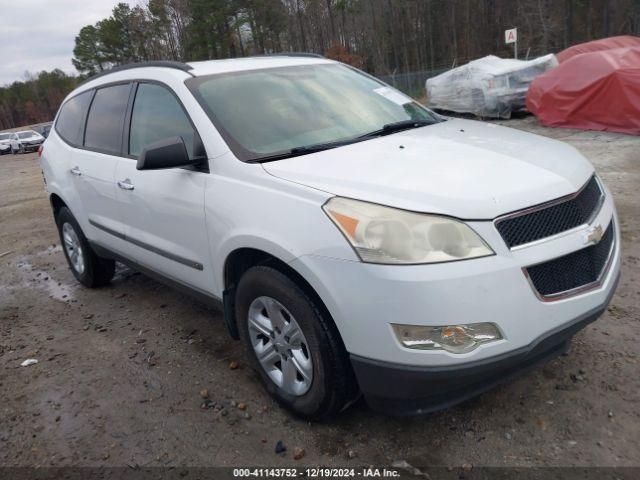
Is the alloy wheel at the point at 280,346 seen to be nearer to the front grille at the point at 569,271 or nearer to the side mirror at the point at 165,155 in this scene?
the side mirror at the point at 165,155

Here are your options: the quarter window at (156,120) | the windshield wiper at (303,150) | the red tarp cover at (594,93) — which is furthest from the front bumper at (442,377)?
the red tarp cover at (594,93)

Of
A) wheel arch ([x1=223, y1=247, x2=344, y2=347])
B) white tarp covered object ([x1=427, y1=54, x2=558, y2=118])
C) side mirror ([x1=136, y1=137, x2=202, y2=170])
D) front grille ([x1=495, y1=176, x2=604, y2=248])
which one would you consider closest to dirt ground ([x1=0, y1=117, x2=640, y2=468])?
wheel arch ([x1=223, y1=247, x2=344, y2=347])

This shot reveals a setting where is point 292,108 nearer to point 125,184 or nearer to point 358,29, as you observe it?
point 125,184

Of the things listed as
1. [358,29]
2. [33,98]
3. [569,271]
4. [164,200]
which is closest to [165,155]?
[164,200]

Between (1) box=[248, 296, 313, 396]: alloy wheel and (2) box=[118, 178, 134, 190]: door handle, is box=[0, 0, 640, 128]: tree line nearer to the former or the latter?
(2) box=[118, 178, 134, 190]: door handle

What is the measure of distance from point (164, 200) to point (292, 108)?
3.16ft

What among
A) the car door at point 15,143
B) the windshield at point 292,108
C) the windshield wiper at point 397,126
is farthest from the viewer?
the car door at point 15,143

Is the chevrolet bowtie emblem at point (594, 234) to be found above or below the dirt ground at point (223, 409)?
above

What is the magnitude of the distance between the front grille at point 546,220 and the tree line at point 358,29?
4110 cm

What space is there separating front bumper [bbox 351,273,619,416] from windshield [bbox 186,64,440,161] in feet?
4.29

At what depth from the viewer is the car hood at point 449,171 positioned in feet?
7.39

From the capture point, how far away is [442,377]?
2182 millimetres

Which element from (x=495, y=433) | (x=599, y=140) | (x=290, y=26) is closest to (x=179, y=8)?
(x=290, y=26)

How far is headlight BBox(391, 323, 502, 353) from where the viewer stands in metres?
2.14
